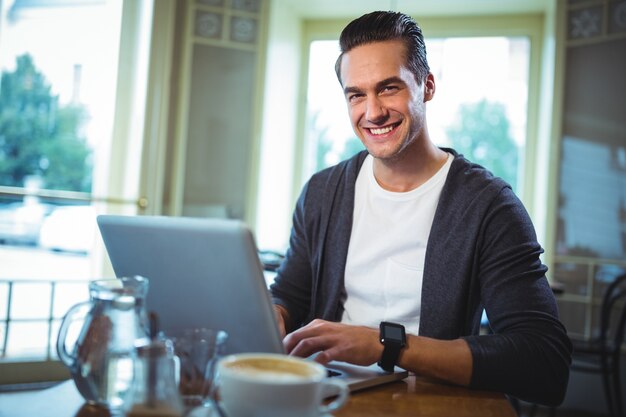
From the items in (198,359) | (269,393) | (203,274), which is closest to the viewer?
(269,393)

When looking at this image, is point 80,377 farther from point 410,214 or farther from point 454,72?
point 454,72

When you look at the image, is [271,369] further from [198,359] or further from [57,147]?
[57,147]

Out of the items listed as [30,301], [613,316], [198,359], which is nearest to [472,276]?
[198,359]

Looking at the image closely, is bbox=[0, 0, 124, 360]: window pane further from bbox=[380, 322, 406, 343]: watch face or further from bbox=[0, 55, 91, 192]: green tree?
bbox=[380, 322, 406, 343]: watch face

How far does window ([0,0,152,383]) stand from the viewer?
312cm

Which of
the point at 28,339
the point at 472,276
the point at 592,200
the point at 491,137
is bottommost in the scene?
the point at 28,339

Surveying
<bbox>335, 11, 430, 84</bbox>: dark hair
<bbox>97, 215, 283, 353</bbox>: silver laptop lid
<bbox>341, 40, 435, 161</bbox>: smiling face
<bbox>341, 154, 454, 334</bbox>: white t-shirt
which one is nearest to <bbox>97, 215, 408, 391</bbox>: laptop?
<bbox>97, 215, 283, 353</bbox>: silver laptop lid

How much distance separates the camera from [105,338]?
0.75 m

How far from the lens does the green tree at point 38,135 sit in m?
3.14

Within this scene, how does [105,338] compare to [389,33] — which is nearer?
[105,338]

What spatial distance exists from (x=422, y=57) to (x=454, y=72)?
297cm

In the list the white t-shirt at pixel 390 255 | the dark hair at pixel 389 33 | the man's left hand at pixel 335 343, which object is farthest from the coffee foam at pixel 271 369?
the dark hair at pixel 389 33

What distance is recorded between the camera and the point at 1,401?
0.79 metres

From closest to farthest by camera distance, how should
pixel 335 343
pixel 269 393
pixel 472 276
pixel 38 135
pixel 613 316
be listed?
1. pixel 269 393
2. pixel 335 343
3. pixel 472 276
4. pixel 38 135
5. pixel 613 316
